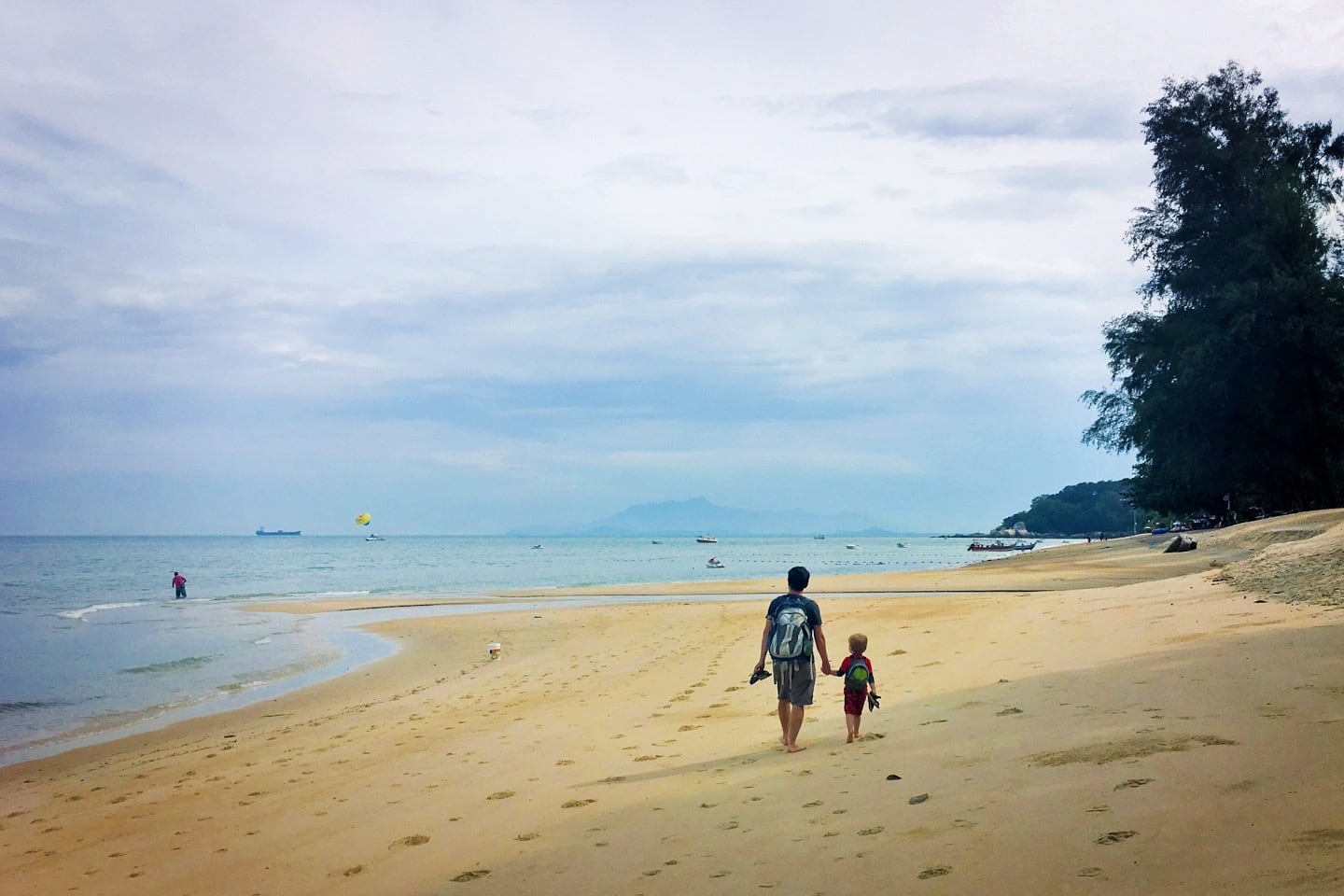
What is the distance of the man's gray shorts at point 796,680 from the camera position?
9172 mm

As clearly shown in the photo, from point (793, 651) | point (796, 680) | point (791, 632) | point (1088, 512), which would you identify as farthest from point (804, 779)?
point (1088, 512)

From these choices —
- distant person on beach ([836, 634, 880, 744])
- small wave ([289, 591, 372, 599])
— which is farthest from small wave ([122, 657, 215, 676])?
small wave ([289, 591, 372, 599])

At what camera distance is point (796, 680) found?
9.23 m

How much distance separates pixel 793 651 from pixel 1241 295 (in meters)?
32.4

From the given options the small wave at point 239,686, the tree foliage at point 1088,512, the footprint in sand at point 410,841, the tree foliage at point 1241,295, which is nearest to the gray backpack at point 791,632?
the footprint in sand at point 410,841

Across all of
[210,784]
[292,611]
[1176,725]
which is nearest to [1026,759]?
[1176,725]

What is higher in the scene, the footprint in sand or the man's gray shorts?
the man's gray shorts

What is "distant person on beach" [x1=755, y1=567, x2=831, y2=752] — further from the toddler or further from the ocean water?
the ocean water

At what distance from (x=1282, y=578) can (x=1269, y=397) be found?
2606 cm

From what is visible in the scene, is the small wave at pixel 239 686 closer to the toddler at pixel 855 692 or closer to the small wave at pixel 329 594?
the toddler at pixel 855 692

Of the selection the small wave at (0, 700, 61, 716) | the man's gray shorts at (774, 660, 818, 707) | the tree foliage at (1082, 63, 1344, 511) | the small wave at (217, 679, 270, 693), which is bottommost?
the small wave at (217, 679, 270, 693)

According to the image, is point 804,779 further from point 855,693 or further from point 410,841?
point 410,841

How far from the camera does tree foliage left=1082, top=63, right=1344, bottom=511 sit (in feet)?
115

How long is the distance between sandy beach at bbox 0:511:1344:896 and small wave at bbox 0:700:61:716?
432 centimetres
